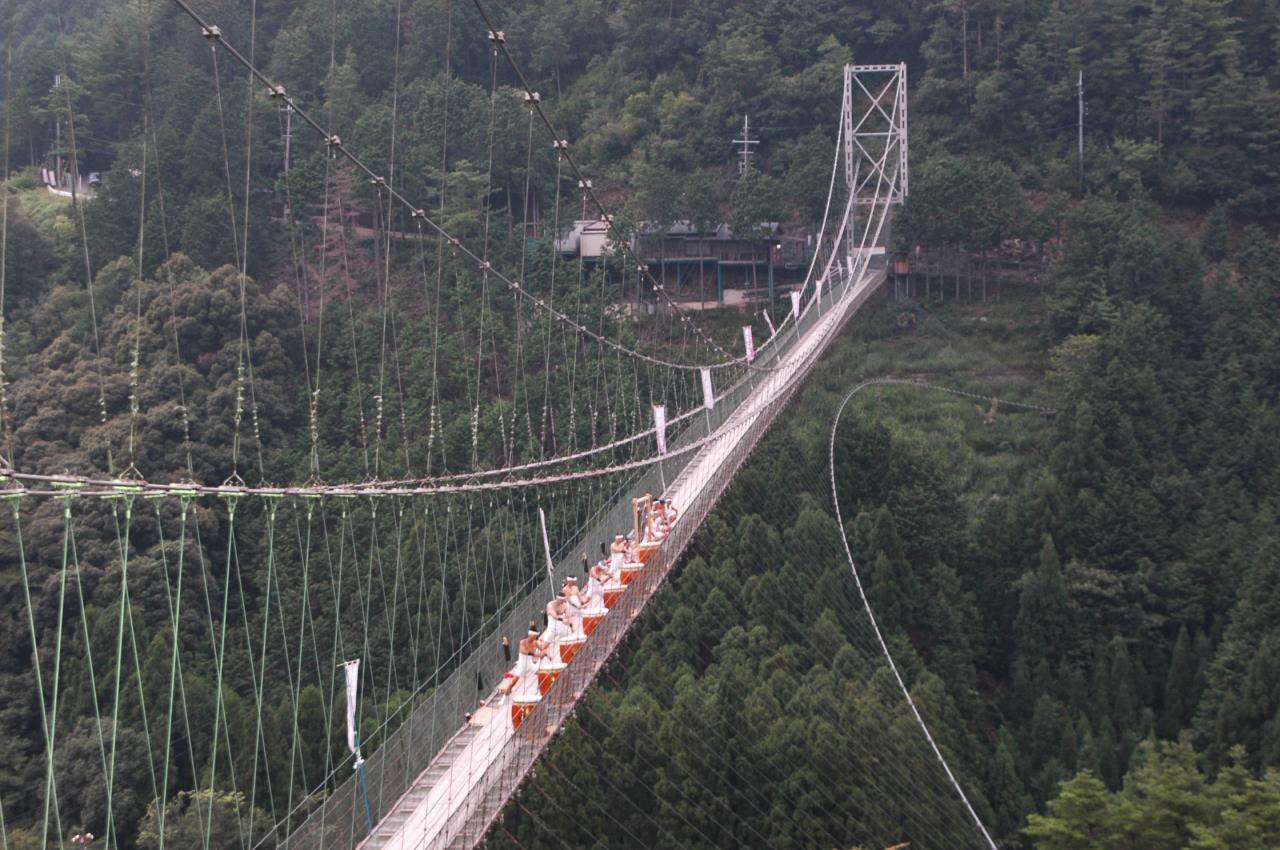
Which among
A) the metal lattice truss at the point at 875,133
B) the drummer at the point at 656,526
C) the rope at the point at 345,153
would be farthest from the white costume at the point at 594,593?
the metal lattice truss at the point at 875,133

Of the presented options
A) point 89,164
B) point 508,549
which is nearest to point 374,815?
point 508,549

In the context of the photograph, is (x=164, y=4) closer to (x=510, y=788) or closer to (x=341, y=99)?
(x=341, y=99)

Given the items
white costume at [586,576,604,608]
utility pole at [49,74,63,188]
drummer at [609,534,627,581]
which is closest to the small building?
utility pole at [49,74,63,188]

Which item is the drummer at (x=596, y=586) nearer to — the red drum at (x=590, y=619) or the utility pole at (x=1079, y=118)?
the red drum at (x=590, y=619)

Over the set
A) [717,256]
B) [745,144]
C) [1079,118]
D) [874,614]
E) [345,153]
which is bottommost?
[874,614]

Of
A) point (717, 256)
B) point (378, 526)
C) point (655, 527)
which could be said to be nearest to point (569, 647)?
point (655, 527)

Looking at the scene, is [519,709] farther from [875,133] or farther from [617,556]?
[875,133]

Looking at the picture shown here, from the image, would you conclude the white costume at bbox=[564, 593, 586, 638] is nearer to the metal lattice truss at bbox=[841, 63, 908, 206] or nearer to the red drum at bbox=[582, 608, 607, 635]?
the red drum at bbox=[582, 608, 607, 635]
